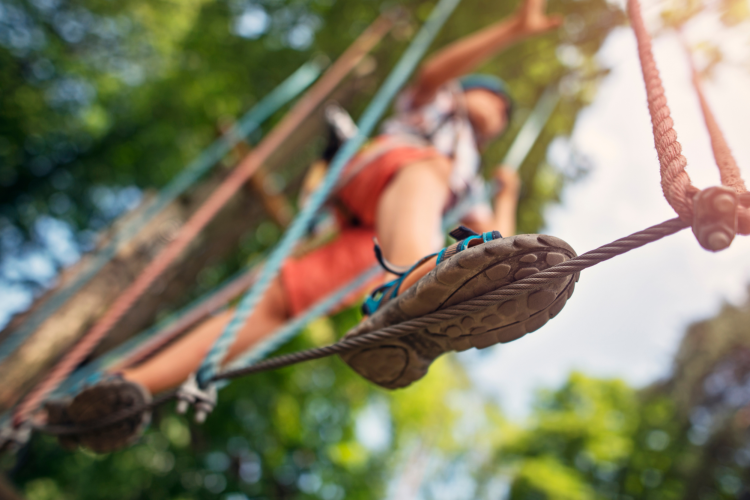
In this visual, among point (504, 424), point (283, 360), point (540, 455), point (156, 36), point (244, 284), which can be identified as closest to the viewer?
point (283, 360)

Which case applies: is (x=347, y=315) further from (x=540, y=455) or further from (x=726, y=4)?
(x=540, y=455)

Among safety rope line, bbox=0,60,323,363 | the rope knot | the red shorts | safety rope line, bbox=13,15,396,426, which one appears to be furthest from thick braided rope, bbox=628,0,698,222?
safety rope line, bbox=0,60,323,363

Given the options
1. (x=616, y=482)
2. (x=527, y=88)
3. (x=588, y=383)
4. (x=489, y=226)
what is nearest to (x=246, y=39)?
(x=527, y=88)

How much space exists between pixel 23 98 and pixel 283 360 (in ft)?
15.8

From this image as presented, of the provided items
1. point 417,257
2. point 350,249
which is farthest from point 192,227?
point 417,257

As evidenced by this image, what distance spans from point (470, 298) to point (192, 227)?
5.08ft

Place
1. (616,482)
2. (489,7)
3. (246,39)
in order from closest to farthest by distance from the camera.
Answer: (489,7) → (246,39) → (616,482)

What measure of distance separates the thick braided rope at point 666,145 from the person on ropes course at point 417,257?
17cm

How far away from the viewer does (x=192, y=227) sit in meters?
1.96

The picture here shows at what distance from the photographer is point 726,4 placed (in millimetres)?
2531

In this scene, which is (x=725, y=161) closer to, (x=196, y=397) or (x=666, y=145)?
(x=666, y=145)

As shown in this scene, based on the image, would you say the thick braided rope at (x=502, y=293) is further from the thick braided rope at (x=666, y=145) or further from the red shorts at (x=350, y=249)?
the red shorts at (x=350, y=249)

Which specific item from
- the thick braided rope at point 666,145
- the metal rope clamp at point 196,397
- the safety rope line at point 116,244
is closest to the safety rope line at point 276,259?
the metal rope clamp at point 196,397

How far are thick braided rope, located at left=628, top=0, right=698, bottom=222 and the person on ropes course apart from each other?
0.17m
